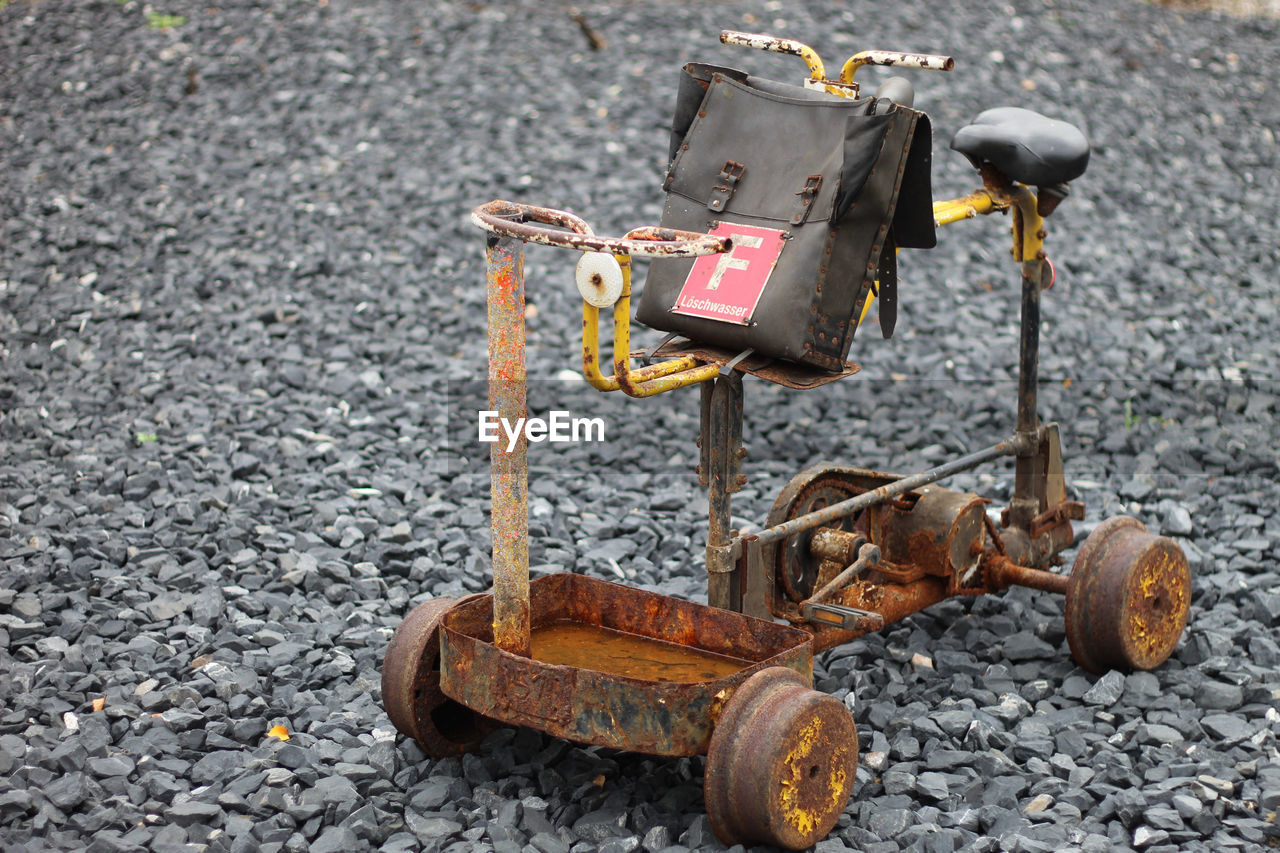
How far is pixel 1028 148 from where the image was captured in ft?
15.1

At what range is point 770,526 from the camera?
4445mm

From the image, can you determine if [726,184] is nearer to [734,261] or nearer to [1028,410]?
[734,261]

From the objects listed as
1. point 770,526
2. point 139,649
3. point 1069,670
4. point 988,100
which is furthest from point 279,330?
point 988,100

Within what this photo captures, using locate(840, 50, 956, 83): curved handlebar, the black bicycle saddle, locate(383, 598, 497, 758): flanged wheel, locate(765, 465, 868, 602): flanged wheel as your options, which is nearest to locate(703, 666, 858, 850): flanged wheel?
locate(765, 465, 868, 602): flanged wheel

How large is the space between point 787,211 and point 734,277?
248 millimetres

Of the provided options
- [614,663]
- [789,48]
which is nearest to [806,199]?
[789,48]

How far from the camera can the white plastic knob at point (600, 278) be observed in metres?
3.26

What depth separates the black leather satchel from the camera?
12.6 ft

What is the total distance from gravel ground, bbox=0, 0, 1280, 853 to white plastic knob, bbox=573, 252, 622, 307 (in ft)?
4.79

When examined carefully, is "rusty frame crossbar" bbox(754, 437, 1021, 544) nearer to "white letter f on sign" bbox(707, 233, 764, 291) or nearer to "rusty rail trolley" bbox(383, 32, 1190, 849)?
"rusty rail trolley" bbox(383, 32, 1190, 849)

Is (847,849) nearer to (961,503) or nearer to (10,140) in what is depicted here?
(961,503)

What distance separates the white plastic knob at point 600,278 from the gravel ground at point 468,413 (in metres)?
1.46

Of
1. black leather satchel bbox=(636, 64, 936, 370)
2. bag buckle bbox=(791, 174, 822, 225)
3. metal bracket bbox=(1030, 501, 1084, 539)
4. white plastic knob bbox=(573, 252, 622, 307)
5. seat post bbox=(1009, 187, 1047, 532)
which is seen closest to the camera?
white plastic knob bbox=(573, 252, 622, 307)

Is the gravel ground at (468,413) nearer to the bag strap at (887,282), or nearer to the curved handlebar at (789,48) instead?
the bag strap at (887,282)
